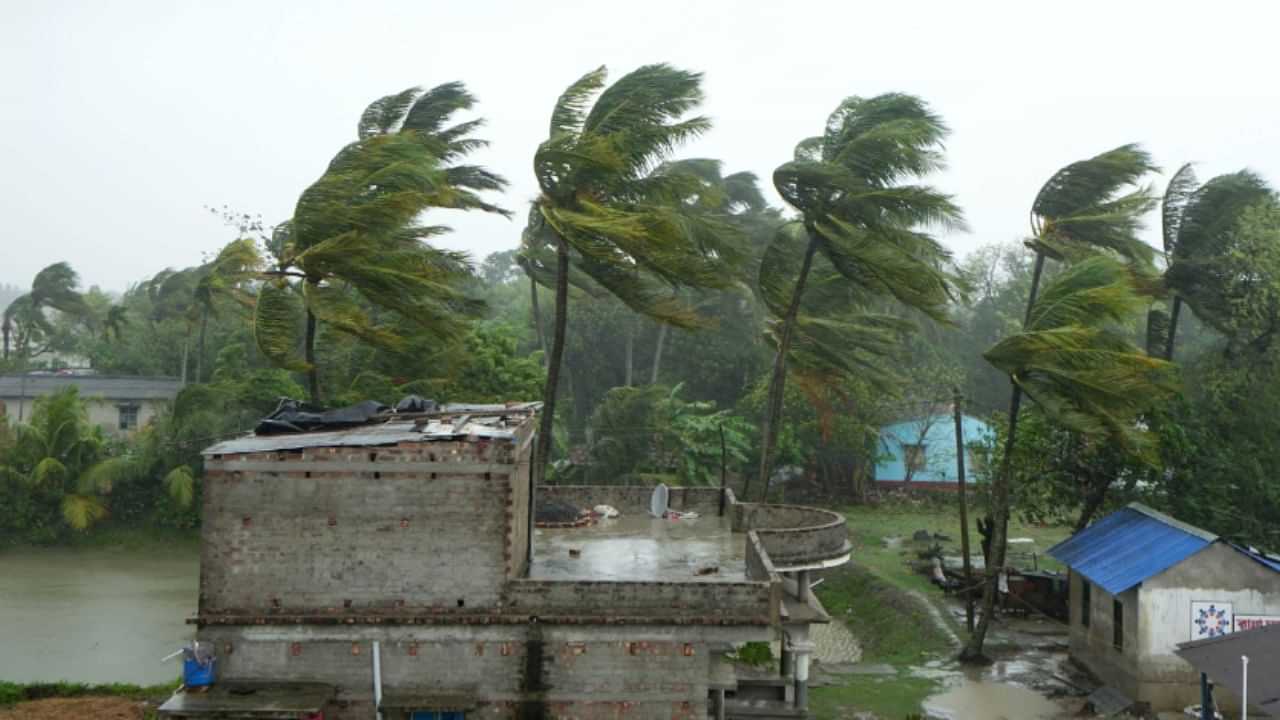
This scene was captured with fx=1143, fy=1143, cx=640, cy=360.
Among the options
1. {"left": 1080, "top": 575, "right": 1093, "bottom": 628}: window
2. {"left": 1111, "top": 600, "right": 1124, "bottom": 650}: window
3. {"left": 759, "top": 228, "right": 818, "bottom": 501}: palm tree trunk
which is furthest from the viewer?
{"left": 759, "top": 228, "right": 818, "bottom": 501}: palm tree trunk

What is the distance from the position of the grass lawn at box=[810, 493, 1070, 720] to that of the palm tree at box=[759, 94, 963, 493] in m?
5.32

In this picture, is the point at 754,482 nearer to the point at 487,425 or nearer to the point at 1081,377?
the point at 1081,377

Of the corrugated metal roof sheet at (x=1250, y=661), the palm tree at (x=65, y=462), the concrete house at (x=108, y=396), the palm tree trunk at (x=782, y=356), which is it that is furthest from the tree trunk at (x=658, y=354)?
the corrugated metal roof sheet at (x=1250, y=661)

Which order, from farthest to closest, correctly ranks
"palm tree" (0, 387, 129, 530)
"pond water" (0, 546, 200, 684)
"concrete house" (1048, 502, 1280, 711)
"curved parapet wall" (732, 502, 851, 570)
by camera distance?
"palm tree" (0, 387, 129, 530) → "pond water" (0, 546, 200, 684) → "curved parapet wall" (732, 502, 851, 570) → "concrete house" (1048, 502, 1280, 711)

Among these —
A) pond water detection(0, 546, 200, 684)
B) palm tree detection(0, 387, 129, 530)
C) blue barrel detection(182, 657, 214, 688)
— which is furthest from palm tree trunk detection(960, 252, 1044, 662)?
palm tree detection(0, 387, 129, 530)

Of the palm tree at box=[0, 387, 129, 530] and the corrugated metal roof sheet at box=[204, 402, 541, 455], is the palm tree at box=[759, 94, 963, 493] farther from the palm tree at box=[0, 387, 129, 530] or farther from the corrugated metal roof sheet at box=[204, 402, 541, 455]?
the palm tree at box=[0, 387, 129, 530]

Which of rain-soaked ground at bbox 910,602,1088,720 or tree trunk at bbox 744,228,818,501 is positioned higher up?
tree trunk at bbox 744,228,818,501

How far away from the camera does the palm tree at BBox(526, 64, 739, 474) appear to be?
25.8 metres

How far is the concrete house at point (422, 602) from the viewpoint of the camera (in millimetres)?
17109

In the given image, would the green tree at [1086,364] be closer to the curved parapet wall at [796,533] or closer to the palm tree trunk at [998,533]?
the palm tree trunk at [998,533]

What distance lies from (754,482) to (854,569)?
1488 cm

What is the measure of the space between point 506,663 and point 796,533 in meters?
7.00

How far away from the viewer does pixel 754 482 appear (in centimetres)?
5022

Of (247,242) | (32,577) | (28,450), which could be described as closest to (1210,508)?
(247,242)
